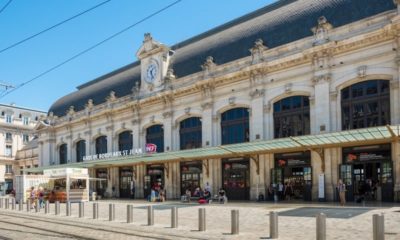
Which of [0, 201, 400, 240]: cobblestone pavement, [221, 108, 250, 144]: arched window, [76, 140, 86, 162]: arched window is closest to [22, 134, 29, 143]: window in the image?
[76, 140, 86, 162]: arched window

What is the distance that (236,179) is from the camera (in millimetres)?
32219

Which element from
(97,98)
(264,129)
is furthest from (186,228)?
(97,98)

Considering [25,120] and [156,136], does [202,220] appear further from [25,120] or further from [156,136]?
[25,120]

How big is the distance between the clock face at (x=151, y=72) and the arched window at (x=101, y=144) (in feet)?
32.7

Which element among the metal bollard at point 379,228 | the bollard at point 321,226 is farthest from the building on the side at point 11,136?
the metal bollard at point 379,228

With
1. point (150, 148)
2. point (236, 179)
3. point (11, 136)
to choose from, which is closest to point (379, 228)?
point (236, 179)

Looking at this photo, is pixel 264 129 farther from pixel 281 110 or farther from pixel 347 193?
pixel 347 193

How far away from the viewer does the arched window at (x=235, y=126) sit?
106 feet

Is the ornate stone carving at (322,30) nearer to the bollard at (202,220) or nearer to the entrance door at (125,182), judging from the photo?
the bollard at (202,220)

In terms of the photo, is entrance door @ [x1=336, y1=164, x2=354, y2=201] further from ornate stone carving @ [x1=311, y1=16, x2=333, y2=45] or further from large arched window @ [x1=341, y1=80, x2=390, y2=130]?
ornate stone carving @ [x1=311, y1=16, x2=333, y2=45]

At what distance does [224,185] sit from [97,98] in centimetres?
2276

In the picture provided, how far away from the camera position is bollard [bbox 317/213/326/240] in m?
11.3

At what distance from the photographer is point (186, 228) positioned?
15.7 meters

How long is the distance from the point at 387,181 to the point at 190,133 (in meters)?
17.0
